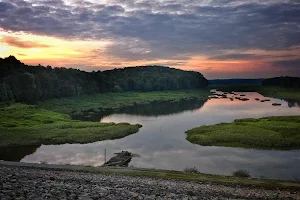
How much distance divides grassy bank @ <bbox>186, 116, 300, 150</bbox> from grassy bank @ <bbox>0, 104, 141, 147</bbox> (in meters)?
22.7

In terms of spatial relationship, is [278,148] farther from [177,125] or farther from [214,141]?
[177,125]

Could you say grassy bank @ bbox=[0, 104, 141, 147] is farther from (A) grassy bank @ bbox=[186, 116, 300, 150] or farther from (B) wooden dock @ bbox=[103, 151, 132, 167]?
(A) grassy bank @ bbox=[186, 116, 300, 150]

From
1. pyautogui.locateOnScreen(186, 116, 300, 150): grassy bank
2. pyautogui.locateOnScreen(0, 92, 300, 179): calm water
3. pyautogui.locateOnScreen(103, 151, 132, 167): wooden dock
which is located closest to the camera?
pyautogui.locateOnScreen(0, 92, 300, 179): calm water

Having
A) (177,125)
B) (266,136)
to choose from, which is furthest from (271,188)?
(177,125)

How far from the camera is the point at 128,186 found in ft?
97.6

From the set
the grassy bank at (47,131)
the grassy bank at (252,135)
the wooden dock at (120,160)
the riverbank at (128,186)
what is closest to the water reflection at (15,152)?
the grassy bank at (47,131)

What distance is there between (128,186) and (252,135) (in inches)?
2140

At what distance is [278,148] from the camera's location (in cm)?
6675

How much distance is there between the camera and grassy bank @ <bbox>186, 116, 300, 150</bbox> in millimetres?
69625

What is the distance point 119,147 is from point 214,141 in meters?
22.9

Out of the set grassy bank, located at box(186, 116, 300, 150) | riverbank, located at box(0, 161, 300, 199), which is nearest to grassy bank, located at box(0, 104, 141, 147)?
grassy bank, located at box(186, 116, 300, 150)

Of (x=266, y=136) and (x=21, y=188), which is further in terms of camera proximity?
(x=266, y=136)

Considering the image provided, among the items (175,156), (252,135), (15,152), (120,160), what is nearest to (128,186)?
(120,160)

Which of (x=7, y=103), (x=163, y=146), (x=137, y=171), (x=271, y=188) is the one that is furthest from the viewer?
(x=7, y=103)
